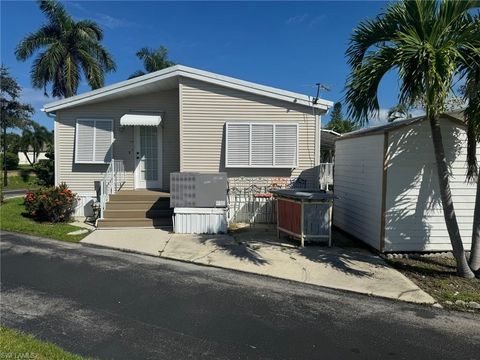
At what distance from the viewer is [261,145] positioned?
396 inches

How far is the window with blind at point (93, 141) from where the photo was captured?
35.1 ft


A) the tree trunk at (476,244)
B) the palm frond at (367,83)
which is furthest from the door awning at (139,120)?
the tree trunk at (476,244)

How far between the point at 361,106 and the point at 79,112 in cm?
849

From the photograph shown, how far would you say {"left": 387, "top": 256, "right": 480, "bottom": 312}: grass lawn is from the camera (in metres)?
4.85

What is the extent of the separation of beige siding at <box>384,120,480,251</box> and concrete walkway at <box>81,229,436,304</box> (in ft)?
2.80

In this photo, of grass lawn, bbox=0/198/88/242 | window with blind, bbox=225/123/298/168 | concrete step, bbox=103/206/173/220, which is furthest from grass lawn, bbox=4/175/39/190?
window with blind, bbox=225/123/298/168

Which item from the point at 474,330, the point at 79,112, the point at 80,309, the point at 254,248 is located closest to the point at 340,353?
the point at 474,330

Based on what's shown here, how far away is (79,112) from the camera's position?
35.4 feet

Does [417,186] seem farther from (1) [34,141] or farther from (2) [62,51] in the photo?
(1) [34,141]

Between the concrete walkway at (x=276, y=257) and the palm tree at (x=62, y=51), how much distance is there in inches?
544

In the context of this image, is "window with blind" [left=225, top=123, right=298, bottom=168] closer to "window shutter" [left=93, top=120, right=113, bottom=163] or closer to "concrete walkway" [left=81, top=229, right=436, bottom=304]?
"concrete walkway" [left=81, top=229, right=436, bottom=304]

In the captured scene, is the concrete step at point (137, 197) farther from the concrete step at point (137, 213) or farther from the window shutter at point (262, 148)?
the window shutter at point (262, 148)

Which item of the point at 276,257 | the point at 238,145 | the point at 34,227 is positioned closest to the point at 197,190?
the point at 238,145

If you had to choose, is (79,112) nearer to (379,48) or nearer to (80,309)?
(80,309)
